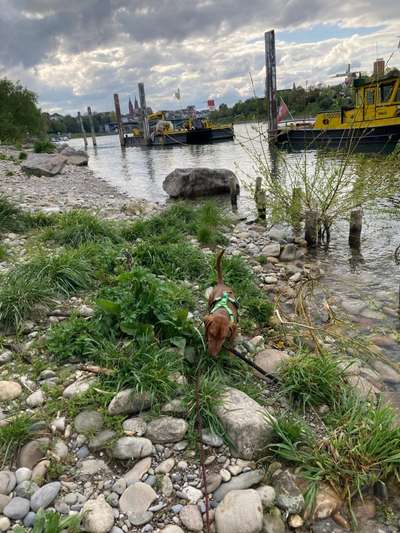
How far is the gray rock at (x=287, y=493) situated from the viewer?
2.25 metres

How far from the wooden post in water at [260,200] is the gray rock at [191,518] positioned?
760 centimetres

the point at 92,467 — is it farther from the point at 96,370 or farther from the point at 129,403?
the point at 96,370

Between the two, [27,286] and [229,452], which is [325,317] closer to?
[229,452]

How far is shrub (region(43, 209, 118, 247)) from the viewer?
6449mm

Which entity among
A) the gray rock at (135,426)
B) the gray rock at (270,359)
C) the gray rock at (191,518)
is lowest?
the gray rock at (270,359)

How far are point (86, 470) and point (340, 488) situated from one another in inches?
→ 60.4

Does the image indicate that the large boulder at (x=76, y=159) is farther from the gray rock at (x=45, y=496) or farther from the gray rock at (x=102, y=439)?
the gray rock at (x=45, y=496)

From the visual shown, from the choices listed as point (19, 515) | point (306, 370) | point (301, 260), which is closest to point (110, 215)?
point (301, 260)

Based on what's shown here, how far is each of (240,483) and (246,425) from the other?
0.35 meters

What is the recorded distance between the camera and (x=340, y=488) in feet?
7.68

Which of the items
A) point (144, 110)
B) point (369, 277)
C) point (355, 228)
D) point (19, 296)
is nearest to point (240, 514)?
point (19, 296)

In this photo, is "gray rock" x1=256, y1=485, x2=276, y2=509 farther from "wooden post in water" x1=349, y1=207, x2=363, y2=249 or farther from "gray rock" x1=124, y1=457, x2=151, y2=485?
"wooden post in water" x1=349, y1=207, x2=363, y2=249

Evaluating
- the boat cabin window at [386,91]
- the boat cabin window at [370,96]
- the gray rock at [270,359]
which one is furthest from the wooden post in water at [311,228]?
the boat cabin window at [370,96]

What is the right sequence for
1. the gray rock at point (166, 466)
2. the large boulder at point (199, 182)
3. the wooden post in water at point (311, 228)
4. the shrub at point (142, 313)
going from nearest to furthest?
the gray rock at point (166, 466), the shrub at point (142, 313), the wooden post in water at point (311, 228), the large boulder at point (199, 182)
